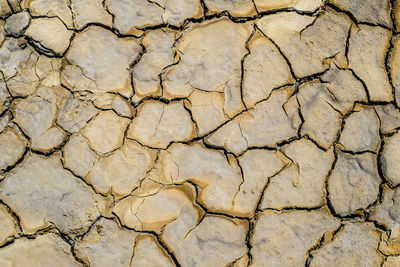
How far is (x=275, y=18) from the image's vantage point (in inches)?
84.6

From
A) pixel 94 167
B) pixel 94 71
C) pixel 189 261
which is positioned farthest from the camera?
pixel 94 71

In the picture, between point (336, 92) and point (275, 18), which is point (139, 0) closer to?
point (275, 18)

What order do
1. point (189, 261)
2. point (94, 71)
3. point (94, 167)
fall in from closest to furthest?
point (189, 261)
point (94, 167)
point (94, 71)

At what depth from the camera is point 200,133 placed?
79.5 inches

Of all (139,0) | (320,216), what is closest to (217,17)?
(139,0)

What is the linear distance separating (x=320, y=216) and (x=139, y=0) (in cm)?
156

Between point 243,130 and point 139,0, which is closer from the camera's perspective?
point 243,130

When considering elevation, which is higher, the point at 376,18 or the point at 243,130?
the point at 376,18

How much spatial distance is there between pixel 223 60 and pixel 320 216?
3.19ft

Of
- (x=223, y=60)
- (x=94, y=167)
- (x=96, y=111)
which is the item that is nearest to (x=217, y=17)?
(x=223, y=60)

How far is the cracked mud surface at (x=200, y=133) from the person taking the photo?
189cm

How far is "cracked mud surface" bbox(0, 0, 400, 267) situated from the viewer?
1.89 m

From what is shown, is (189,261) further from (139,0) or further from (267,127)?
(139,0)

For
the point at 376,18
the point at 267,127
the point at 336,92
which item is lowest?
the point at 267,127
